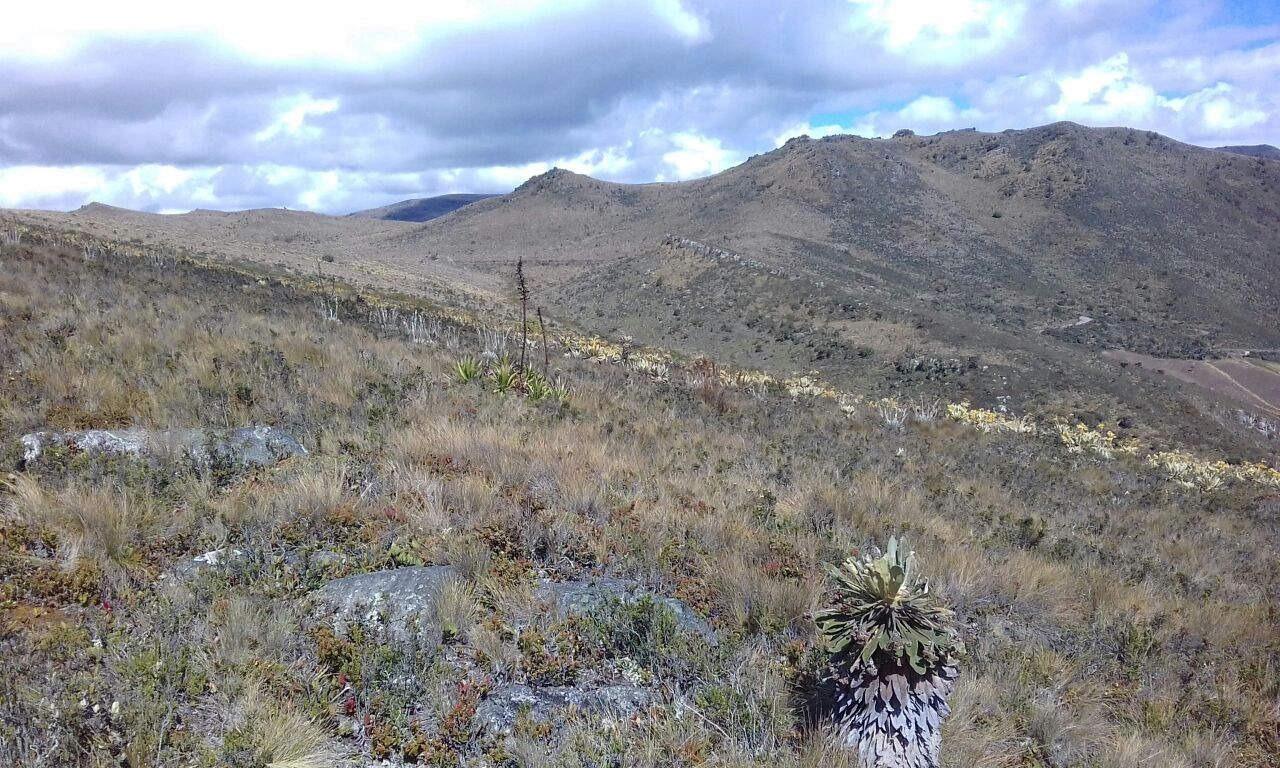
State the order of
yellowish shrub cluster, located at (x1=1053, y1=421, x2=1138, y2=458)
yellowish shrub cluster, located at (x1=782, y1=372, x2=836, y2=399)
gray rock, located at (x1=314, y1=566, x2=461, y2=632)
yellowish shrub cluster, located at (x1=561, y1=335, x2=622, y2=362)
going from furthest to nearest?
1. yellowish shrub cluster, located at (x1=561, y1=335, x2=622, y2=362)
2. yellowish shrub cluster, located at (x1=782, y1=372, x2=836, y2=399)
3. yellowish shrub cluster, located at (x1=1053, y1=421, x2=1138, y2=458)
4. gray rock, located at (x1=314, y1=566, x2=461, y2=632)

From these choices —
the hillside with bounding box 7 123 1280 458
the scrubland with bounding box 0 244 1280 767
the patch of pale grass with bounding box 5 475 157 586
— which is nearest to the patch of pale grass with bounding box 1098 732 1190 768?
the scrubland with bounding box 0 244 1280 767

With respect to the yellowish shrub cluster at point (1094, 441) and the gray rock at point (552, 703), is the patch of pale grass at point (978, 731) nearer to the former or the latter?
the gray rock at point (552, 703)

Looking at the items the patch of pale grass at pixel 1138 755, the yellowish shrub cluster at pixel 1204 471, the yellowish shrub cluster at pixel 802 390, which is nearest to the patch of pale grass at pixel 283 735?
the patch of pale grass at pixel 1138 755

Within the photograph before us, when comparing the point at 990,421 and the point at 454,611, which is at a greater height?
the point at 454,611

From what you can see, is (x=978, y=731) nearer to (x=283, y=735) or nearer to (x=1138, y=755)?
(x=1138, y=755)

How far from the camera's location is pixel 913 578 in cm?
304

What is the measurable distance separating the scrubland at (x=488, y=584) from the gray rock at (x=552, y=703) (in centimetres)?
7

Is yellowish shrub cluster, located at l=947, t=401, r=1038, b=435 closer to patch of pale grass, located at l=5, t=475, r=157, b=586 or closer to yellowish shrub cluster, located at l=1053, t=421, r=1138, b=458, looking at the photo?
yellowish shrub cluster, located at l=1053, t=421, r=1138, b=458

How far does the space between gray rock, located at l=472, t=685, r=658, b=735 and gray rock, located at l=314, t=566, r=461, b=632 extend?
667 millimetres

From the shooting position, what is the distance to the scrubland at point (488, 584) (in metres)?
2.76

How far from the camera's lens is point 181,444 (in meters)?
5.21

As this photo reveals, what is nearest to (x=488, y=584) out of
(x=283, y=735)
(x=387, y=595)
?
(x=387, y=595)

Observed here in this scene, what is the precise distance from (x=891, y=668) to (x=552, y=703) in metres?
1.51

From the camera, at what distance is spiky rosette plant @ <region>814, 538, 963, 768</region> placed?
2.76 meters
